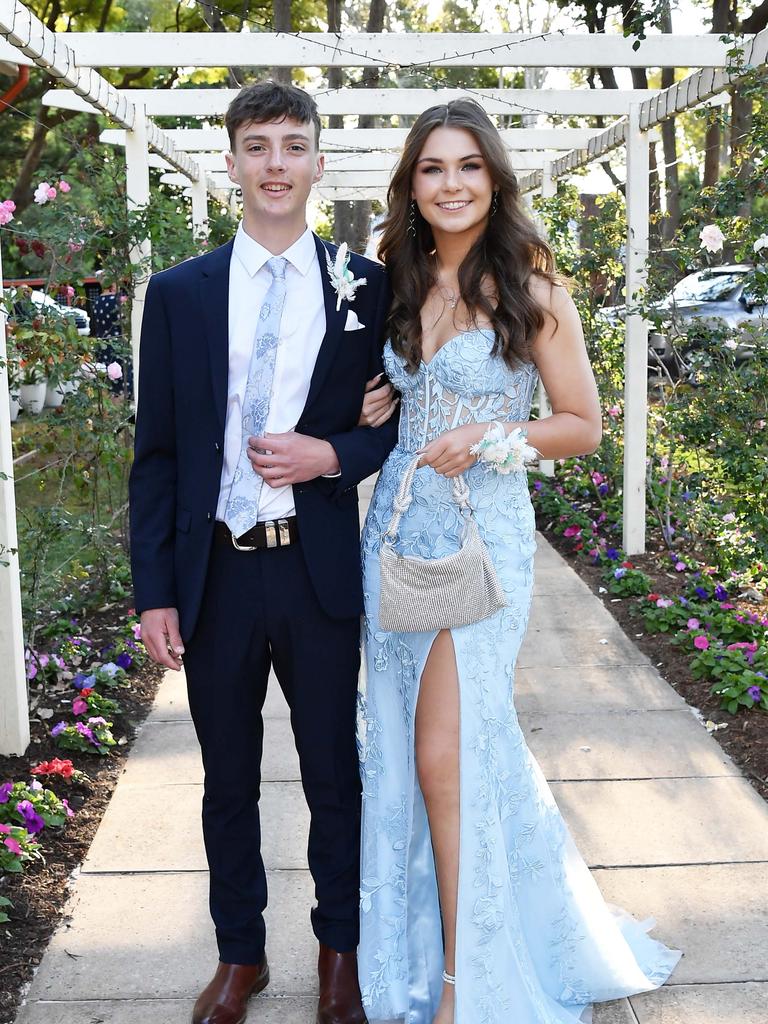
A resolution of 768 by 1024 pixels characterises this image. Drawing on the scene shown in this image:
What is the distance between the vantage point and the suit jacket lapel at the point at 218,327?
2551 millimetres

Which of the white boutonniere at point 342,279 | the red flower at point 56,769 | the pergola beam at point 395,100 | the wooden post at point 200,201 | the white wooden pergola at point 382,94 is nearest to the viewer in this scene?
the white boutonniere at point 342,279

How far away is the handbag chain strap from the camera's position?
2674 millimetres

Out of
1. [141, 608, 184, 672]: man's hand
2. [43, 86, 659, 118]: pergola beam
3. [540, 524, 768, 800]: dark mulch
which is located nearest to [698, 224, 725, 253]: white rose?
[43, 86, 659, 118]: pergola beam

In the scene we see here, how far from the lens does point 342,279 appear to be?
2611 mm

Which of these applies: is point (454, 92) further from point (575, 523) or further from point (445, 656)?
point (445, 656)

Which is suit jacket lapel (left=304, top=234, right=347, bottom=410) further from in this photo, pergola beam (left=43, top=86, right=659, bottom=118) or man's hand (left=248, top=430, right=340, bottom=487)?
pergola beam (left=43, top=86, right=659, bottom=118)

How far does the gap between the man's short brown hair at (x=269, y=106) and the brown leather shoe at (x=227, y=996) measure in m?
1.98

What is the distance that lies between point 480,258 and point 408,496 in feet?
1.95

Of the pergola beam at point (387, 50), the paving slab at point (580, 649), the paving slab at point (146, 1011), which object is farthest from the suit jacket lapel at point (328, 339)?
the pergola beam at point (387, 50)

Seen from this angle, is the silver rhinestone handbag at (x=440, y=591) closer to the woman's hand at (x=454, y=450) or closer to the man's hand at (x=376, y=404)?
the woman's hand at (x=454, y=450)

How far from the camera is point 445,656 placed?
8.73 feet

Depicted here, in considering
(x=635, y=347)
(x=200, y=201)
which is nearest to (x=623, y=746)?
(x=635, y=347)

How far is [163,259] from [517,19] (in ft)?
62.1

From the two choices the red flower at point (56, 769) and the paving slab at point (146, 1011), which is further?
the red flower at point (56, 769)
